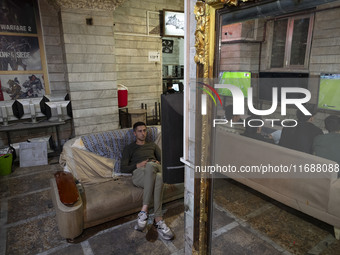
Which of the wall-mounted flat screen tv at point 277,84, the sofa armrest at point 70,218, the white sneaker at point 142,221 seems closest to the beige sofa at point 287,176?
the wall-mounted flat screen tv at point 277,84

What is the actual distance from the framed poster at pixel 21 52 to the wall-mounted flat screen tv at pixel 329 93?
5.36 metres

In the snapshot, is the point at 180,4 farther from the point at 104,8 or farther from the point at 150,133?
the point at 150,133

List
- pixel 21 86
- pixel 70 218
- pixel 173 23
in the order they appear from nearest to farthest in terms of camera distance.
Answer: pixel 70 218 → pixel 21 86 → pixel 173 23

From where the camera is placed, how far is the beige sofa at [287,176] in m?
1.63

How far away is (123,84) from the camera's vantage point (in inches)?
253

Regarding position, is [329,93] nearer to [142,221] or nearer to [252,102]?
[252,102]

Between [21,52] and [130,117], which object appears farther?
[130,117]

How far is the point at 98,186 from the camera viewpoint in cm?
302

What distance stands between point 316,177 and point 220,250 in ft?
3.00

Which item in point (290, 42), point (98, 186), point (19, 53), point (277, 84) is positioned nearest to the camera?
point (277, 84)

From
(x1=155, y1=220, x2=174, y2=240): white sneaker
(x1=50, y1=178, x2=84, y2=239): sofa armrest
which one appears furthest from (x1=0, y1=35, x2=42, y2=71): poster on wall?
(x1=155, y1=220, x2=174, y2=240): white sneaker

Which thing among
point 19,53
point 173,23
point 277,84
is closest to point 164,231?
point 277,84

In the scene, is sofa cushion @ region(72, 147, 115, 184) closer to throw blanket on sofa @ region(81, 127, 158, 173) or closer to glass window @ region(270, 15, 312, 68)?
throw blanket on sofa @ region(81, 127, 158, 173)

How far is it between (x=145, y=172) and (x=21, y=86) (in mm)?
3879
